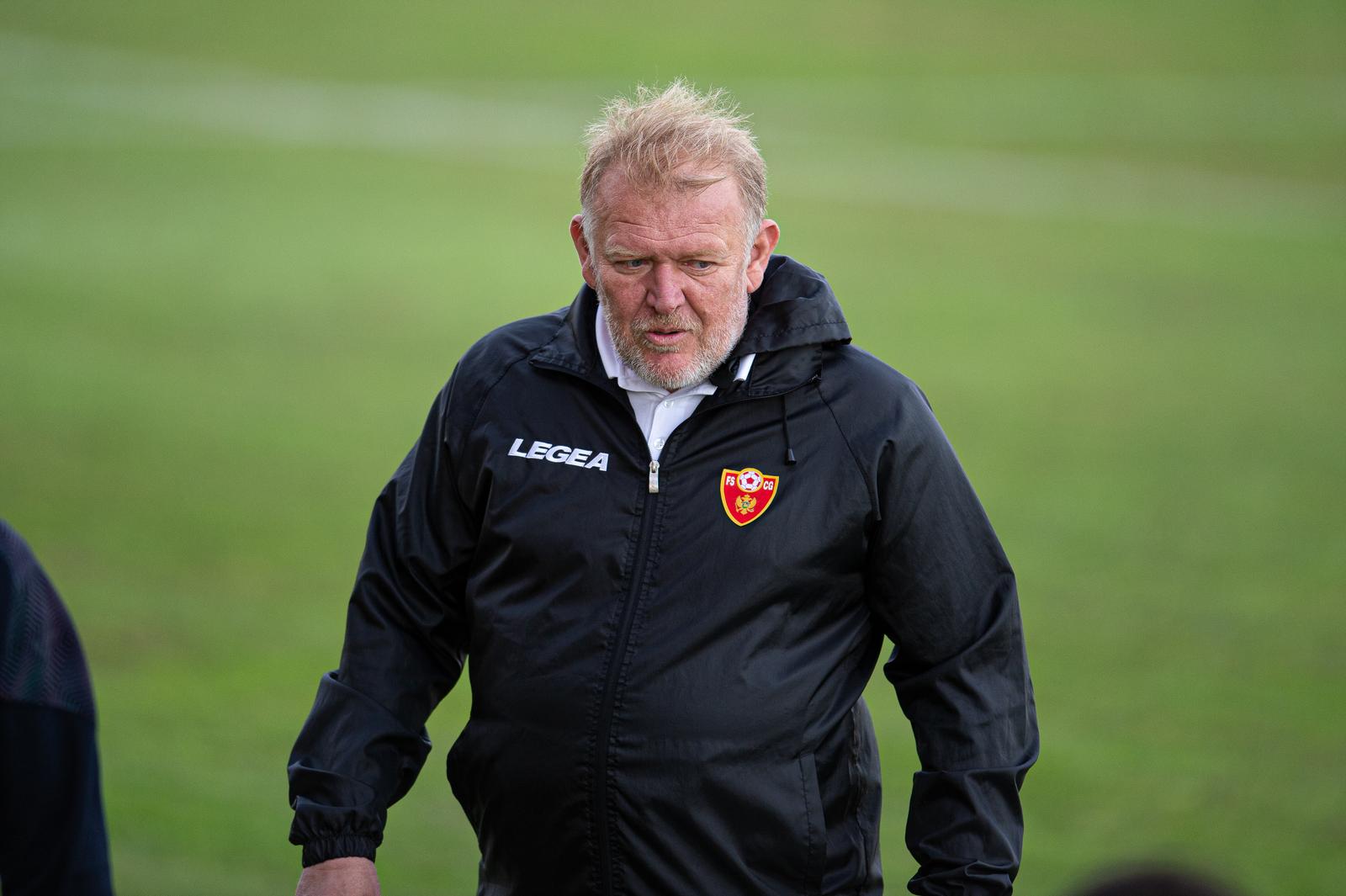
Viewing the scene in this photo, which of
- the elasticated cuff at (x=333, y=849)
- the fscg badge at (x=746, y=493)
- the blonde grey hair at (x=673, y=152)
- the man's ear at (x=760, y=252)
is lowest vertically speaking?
the elasticated cuff at (x=333, y=849)

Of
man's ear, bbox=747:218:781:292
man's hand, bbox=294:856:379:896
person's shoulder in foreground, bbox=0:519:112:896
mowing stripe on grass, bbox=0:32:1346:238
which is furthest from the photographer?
mowing stripe on grass, bbox=0:32:1346:238

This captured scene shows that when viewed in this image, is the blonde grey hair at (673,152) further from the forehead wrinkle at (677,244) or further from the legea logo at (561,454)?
the legea logo at (561,454)

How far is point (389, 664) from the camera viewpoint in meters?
3.38

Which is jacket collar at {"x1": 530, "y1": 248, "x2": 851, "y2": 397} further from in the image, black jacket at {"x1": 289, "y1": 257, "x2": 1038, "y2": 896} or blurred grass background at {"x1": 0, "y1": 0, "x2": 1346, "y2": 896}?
blurred grass background at {"x1": 0, "y1": 0, "x2": 1346, "y2": 896}

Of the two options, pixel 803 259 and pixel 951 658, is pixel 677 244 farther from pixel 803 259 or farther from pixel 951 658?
pixel 803 259

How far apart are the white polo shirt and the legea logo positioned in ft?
0.32

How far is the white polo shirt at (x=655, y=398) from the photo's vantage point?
3.30 m

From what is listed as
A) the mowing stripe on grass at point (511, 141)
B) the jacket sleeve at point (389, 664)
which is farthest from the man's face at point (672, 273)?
the mowing stripe on grass at point (511, 141)

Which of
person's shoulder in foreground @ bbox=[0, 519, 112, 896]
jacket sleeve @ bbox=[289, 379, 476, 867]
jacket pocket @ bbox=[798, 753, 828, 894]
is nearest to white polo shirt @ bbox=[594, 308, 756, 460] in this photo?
jacket sleeve @ bbox=[289, 379, 476, 867]

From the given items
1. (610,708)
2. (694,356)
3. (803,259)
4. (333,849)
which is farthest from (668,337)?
(803,259)

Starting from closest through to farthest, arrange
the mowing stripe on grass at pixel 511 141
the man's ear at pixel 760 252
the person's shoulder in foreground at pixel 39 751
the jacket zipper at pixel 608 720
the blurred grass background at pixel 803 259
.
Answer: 1. the person's shoulder in foreground at pixel 39 751
2. the jacket zipper at pixel 608 720
3. the man's ear at pixel 760 252
4. the blurred grass background at pixel 803 259
5. the mowing stripe on grass at pixel 511 141

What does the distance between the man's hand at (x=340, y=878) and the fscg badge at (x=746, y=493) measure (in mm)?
929

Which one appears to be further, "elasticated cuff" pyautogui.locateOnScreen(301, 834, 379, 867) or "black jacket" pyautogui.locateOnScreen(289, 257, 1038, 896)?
"elasticated cuff" pyautogui.locateOnScreen(301, 834, 379, 867)

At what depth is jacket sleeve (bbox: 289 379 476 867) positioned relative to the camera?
10.7 feet
